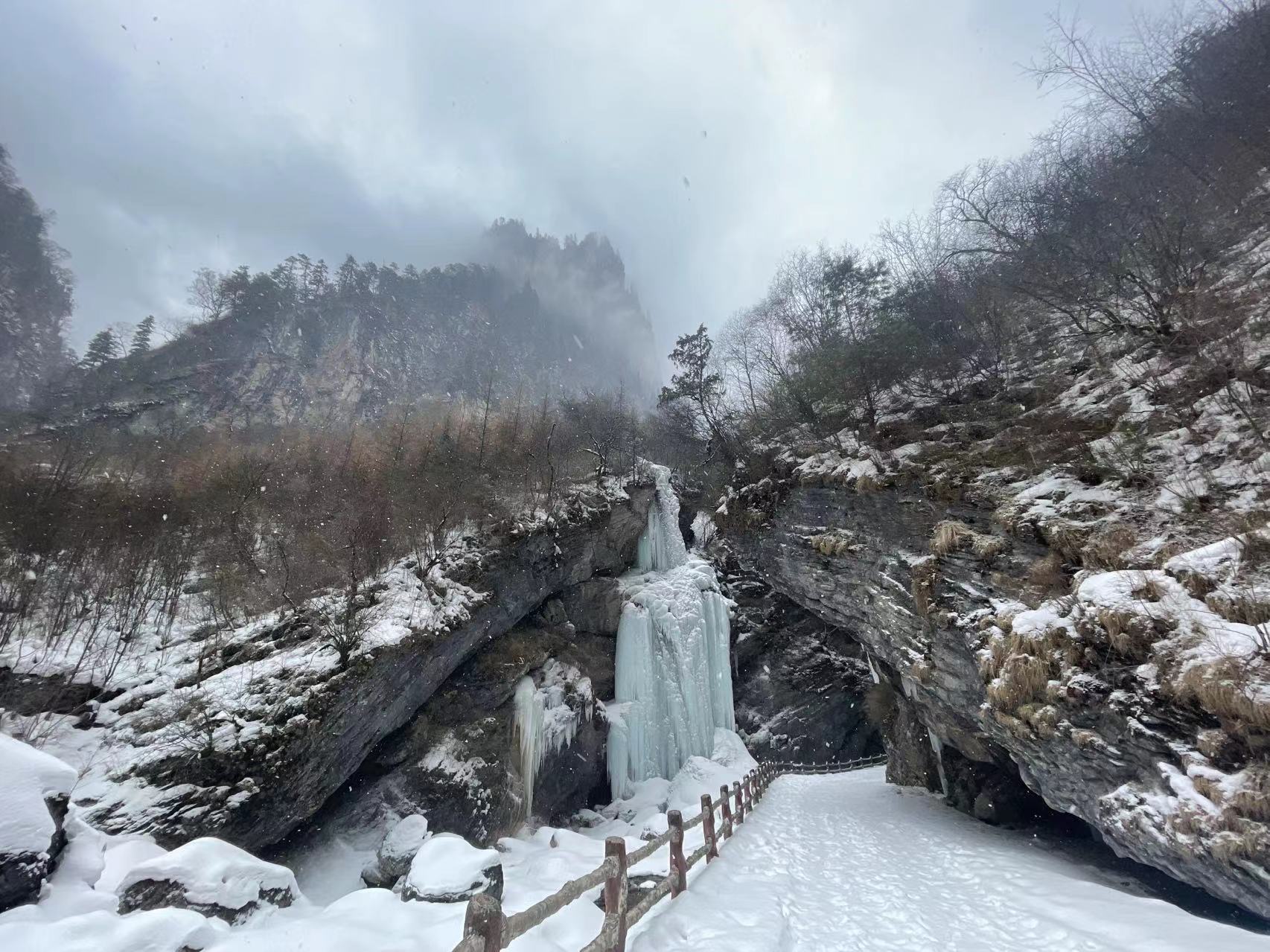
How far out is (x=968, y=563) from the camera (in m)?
8.55

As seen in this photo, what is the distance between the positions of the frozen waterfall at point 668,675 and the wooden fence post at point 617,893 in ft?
41.9

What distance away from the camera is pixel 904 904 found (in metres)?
4.57

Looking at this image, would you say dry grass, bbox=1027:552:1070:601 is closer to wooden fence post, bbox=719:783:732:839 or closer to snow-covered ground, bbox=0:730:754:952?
wooden fence post, bbox=719:783:732:839

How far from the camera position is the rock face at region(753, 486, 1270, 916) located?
4.40 metres

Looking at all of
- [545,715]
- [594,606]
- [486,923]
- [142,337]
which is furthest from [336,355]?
[486,923]

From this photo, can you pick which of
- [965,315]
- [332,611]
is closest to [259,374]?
[332,611]

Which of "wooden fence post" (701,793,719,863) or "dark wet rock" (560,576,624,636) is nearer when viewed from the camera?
"wooden fence post" (701,793,719,863)

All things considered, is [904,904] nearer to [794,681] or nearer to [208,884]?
[208,884]

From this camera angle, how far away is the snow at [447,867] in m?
4.25

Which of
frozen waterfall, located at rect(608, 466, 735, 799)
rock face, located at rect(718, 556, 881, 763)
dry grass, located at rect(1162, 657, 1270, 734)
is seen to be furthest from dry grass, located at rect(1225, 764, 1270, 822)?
rock face, located at rect(718, 556, 881, 763)

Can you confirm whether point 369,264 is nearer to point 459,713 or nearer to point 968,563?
point 459,713

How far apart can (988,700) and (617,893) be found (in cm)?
674

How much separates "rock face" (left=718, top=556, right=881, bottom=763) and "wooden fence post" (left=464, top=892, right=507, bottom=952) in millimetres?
19705

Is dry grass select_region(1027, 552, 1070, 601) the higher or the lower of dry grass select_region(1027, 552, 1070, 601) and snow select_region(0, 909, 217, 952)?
the higher
